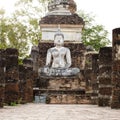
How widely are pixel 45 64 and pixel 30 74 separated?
708cm

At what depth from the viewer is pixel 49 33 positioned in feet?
81.0

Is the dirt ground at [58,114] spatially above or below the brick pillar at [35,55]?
below

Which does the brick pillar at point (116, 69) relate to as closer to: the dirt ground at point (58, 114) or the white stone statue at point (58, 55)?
the dirt ground at point (58, 114)

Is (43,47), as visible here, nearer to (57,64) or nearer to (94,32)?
(57,64)

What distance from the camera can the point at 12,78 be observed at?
13852 mm

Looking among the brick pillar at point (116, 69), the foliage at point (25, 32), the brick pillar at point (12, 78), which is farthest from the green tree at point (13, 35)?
the brick pillar at point (116, 69)

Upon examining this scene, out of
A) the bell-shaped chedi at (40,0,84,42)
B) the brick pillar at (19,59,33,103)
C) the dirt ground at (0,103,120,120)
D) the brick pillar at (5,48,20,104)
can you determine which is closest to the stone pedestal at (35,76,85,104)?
the brick pillar at (19,59,33,103)

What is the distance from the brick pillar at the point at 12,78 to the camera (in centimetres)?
1362

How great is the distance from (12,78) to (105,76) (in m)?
3.21

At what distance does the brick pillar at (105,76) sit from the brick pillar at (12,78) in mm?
2900

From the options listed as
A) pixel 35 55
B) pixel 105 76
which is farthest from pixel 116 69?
pixel 35 55

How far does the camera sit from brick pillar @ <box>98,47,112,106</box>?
497 inches

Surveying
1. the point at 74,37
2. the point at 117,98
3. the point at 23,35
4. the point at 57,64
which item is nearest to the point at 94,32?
the point at 23,35

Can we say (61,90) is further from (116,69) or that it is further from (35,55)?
(116,69)
